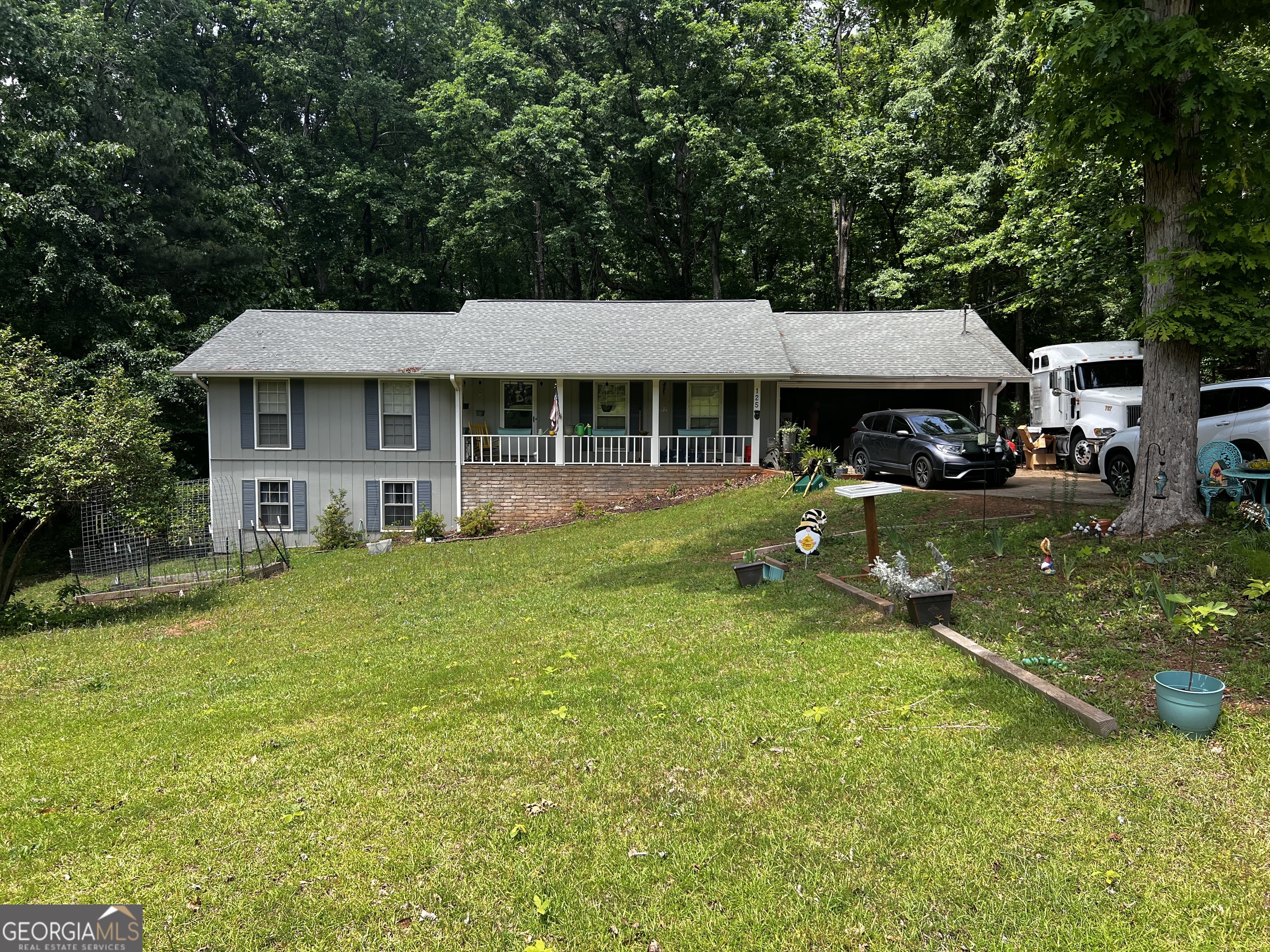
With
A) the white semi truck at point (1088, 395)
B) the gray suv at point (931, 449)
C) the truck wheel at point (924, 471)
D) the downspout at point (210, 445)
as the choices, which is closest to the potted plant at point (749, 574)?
the gray suv at point (931, 449)

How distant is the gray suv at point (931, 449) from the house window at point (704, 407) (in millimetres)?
4137

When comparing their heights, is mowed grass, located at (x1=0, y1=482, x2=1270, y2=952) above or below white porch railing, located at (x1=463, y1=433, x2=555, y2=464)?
below

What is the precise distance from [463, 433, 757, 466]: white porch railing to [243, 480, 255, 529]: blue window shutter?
18.0ft

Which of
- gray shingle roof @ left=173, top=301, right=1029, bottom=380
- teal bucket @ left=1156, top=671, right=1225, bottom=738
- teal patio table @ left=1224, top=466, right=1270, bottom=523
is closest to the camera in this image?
teal bucket @ left=1156, top=671, right=1225, bottom=738

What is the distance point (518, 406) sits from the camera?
1962cm

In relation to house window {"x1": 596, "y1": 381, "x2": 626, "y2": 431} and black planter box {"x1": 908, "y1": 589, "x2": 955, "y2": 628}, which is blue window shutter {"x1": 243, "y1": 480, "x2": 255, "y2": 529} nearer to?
house window {"x1": 596, "y1": 381, "x2": 626, "y2": 431}

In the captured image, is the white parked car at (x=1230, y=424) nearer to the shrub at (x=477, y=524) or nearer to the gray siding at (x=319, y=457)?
the shrub at (x=477, y=524)

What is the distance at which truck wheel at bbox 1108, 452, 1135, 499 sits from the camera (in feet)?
37.7

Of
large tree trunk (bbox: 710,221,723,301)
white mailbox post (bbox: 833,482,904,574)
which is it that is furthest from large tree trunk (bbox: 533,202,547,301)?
white mailbox post (bbox: 833,482,904,574)

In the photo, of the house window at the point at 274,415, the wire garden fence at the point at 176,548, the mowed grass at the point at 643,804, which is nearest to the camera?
Result: the mowed grass at the point at 643,804

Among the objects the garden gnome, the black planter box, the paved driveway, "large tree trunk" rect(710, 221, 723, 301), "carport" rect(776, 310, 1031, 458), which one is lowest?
the black planter box

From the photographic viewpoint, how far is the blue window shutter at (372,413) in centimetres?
1845

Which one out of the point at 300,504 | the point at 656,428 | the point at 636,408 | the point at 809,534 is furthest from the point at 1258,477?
the point at 300,504

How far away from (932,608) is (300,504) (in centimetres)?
1631
